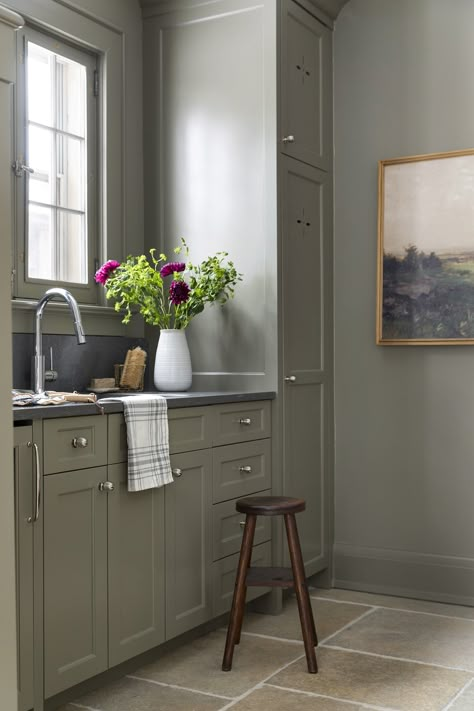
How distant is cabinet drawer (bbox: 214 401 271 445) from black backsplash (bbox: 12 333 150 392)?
0.60m

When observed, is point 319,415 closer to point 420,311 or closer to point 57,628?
point 420,311

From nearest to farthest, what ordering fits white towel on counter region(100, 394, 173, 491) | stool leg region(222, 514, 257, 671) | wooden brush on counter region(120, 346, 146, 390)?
1. white towel on counter region(100, 394, 173, 491)
2. stool leg region(222, 514, 257, 671)
3. wooden brush on counter region(120, 346, 146, 390)

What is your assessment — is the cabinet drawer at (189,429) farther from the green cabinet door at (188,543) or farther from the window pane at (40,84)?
the window pane at (40,84)

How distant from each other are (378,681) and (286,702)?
1.18 ft

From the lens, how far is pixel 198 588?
3.23m

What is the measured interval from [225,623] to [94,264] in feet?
5.21

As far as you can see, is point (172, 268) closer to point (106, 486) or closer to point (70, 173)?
point (70, 173)

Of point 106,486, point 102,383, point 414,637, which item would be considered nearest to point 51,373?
point 102,383

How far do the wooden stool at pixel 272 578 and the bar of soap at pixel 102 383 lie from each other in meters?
0.79

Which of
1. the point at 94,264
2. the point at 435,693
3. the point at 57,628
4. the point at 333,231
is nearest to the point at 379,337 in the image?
the point at 333,231

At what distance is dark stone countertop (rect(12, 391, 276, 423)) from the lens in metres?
2.45

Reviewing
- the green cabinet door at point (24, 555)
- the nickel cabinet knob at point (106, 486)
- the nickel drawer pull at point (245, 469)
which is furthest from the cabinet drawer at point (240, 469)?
the green cabinet door at point (24, 555)

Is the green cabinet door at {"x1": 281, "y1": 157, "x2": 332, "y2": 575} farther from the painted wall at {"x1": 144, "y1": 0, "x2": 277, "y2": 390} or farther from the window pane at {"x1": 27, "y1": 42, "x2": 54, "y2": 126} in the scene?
the window pane at {"x1": 27, "y1": 42, "x2": 54, "y2": 126}

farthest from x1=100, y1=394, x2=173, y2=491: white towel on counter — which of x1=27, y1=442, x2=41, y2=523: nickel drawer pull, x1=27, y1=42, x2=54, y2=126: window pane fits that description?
x1=27, y1=42, x2=54, y2=126: window pane
